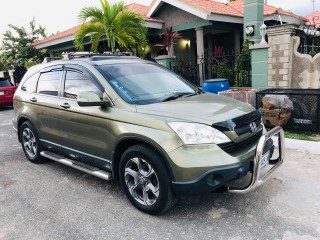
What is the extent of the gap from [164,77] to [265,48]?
3.99m

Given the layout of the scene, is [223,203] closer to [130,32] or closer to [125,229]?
[125,229]

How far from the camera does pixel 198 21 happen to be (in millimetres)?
11305

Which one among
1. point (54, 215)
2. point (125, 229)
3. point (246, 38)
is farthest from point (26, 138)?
point (246, 38)

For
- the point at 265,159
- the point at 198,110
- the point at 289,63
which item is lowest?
the point at 265,159

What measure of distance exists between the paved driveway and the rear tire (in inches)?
26.6

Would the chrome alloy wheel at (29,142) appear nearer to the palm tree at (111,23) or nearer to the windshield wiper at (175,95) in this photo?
the windshield wiper at (175,95)

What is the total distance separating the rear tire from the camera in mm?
4828

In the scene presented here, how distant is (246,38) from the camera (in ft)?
29.1

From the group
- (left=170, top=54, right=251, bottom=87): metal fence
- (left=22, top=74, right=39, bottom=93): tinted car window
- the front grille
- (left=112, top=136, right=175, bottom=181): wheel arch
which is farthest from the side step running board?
(left=170, top=54, right=251, bottom=87): metal fence

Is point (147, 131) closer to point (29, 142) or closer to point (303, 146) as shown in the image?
point (29, 142)

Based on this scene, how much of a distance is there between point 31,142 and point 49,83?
3.92 ft

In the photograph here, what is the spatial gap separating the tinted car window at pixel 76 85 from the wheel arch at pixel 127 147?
2.44 ft

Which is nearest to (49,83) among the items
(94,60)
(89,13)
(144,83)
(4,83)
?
(94,60)

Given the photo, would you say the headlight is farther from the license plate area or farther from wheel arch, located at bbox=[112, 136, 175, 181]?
the license plate area
